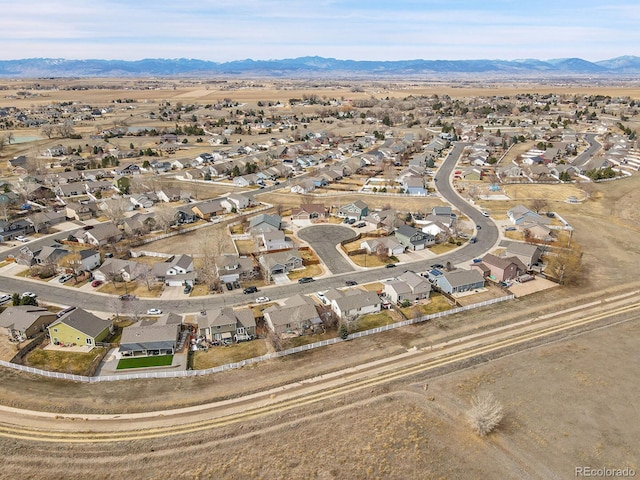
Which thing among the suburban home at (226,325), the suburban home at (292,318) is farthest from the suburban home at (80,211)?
the suburban home at (292,318)

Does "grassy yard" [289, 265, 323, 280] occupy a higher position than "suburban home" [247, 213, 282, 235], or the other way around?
"suburban home" [247, 213, 282, 235]

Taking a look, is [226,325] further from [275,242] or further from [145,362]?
[275,242]

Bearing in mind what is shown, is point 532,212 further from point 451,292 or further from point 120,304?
point 120,304

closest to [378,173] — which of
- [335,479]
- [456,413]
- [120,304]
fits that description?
[120,304]

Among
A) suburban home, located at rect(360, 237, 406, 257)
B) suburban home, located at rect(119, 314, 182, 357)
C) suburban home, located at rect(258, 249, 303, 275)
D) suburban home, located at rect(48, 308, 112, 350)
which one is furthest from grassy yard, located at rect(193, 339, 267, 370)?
suburban home, located at rect(360, 237, 406, 257)

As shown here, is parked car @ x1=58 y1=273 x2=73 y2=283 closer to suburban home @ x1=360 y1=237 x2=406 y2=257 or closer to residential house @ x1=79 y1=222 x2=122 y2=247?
residential house @ x1=79 y1=222 x2=122 y2=247

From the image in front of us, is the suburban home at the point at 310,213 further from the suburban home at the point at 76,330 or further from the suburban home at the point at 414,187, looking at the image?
the suburban home at the point at 76,330
